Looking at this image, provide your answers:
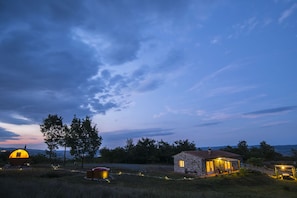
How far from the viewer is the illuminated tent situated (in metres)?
29.7

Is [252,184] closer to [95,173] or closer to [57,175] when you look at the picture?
[95,173]

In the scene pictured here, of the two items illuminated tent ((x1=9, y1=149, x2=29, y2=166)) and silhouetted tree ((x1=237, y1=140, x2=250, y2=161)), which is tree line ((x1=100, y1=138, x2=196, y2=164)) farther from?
illuminated tent ((x1=9, y1=149, x2=29, y2=166))

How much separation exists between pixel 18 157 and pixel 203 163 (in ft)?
86.0

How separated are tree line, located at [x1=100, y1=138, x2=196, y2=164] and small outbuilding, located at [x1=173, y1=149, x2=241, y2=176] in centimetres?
1165

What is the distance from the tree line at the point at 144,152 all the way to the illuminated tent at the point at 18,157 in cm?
1880

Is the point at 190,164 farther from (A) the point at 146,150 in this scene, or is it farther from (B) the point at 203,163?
(A) the point at 146,150

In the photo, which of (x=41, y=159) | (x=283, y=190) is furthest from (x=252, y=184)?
(x=41, y=159)

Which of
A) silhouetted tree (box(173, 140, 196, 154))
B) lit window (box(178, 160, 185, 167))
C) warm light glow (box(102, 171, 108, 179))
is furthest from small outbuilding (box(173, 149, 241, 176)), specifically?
warm light glow (box(102, 171, 108, 179))

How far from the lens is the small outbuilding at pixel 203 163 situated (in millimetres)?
31266

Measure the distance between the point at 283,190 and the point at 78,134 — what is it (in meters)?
24.7

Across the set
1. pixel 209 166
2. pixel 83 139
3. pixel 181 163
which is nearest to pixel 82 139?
pixel 83 139

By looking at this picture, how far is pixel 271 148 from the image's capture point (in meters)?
48.8

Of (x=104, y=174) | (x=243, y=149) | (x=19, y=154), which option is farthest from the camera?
(x=243, y=149)

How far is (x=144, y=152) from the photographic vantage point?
46312 mm
